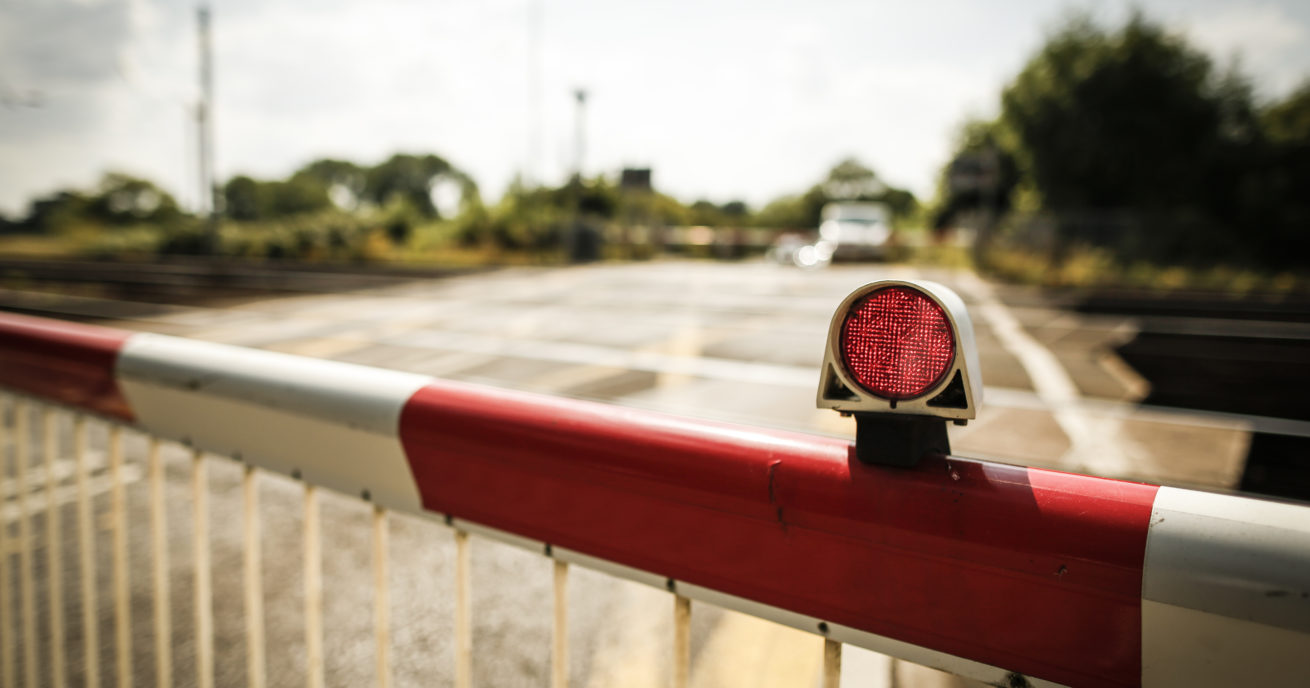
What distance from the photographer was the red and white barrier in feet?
2.11

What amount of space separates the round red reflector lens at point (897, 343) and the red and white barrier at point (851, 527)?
94 mm

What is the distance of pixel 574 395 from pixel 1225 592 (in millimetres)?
5271

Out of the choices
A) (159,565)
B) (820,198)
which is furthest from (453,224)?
(159,565)

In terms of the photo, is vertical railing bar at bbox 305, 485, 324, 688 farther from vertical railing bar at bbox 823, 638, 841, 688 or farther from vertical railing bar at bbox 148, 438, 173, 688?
vertical railing bar at bbox 823, 638, 841, 688

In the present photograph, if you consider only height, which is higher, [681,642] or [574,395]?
[681,642]

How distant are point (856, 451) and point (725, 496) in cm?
16

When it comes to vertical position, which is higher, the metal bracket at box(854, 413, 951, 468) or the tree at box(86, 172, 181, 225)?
the tree at box(86, 172, 181, 225)

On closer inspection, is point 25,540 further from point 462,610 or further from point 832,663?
point 832,663

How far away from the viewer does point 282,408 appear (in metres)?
1.28

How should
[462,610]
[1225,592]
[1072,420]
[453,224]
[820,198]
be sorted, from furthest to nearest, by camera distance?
[820,198] < [453,224] < [1072,420] < [462,610] < [1225,592]

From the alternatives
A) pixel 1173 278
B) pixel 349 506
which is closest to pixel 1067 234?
pixel 1173 278

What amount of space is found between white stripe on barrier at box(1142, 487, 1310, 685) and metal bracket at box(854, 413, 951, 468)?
21cm

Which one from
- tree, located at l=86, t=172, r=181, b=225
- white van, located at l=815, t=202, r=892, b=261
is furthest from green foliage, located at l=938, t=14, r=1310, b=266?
tree, located at l=86, t=172, r=181, b=225

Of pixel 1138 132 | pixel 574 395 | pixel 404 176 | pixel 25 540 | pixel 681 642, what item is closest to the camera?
pixel 681 642
